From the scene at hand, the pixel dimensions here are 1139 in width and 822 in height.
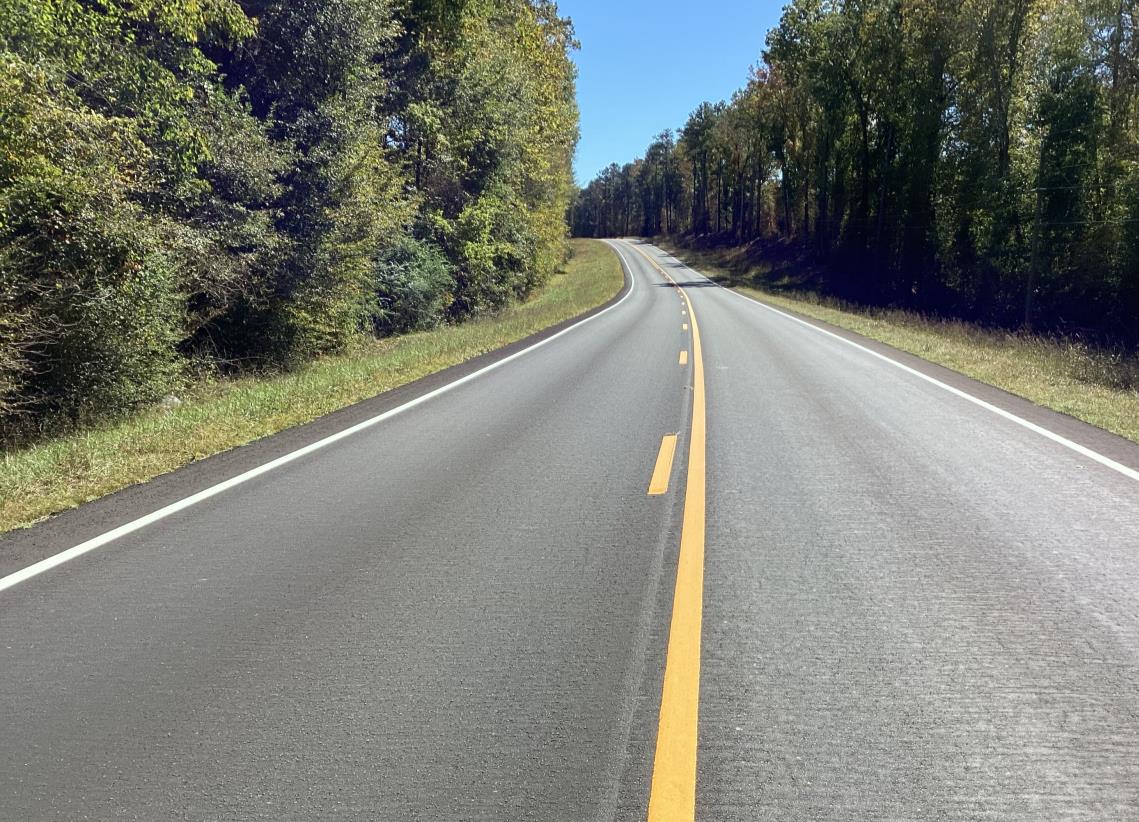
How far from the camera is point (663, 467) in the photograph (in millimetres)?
6914

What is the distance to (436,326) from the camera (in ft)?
77.7

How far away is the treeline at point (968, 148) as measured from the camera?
30109mm

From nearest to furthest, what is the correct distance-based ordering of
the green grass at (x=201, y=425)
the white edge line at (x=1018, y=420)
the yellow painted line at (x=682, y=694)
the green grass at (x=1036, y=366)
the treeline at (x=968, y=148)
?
the yellow painted line at (x=682, y=694)
the green grass at (x=201, y=425)
the white edge line at (x=1018, y=420)
the green grass at (x=1036, y=366)
the treeline at (x=968, y=148)

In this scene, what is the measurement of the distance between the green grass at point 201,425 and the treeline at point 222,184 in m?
0.79

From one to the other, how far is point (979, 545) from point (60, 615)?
5.49 meters

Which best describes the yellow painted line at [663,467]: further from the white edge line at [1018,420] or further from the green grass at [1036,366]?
the green grass at [1036,366]

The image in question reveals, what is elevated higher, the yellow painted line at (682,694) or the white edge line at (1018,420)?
the white edge line at (1018,420)

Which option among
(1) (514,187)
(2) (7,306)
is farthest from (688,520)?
(1) (514,187)

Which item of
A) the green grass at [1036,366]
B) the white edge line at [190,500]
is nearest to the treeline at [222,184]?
the white edge line at [190,500]

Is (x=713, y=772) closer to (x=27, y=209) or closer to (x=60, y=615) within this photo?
(x=60, y=615)

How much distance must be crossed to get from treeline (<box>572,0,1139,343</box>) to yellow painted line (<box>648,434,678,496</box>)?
29074 mm

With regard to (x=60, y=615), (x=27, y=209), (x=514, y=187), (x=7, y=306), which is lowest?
(x=60, y=615)

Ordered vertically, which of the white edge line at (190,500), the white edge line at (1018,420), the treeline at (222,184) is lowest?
the white edge line at (190,500)

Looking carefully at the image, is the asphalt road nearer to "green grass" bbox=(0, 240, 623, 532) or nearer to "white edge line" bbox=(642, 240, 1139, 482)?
"white edge line" bbox=(642, 240, 1139, 482)
